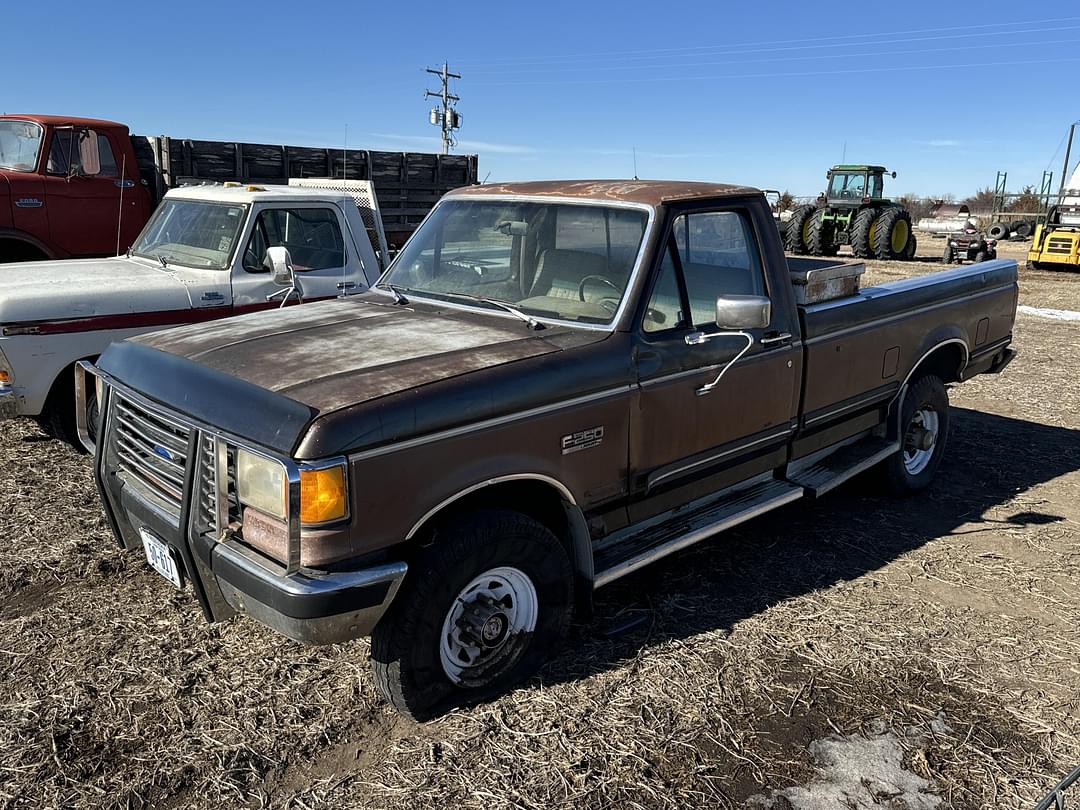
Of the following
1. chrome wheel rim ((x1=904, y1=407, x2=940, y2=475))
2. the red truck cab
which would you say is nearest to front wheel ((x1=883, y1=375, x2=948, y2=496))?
chrome wheel rim ((x1=904, y1=407, x2=940, y2=475))

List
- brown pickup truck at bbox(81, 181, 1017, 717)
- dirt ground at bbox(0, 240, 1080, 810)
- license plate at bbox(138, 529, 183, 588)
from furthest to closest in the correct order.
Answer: license plate at bbox(138, 529, 183, 588)
dirt ground at bbox(0, 240, 1080, 810)
brown pickup truck at bbox(81, 181, 1017, 717)

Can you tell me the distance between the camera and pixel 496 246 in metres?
4.39

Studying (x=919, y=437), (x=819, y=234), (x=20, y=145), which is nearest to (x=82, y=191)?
(x=20, y=145)

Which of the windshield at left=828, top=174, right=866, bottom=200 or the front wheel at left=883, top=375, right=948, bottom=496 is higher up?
the windshield at left=828, top=174, right=866, bottom=200

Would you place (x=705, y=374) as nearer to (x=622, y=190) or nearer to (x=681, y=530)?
(x=681, y=530)

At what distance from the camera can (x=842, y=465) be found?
201 inches

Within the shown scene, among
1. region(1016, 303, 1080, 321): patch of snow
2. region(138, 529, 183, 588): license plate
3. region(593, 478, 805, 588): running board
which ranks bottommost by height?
region(593, 478, 805, 588): running board

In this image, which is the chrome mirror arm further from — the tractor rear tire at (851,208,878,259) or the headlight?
the tractor rear tire at (851,208,878,259)

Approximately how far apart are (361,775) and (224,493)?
111 cm

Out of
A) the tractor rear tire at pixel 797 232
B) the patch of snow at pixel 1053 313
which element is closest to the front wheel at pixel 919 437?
the patch of snow at pixel 1053 313

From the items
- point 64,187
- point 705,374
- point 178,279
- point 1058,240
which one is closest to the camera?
point 705,374

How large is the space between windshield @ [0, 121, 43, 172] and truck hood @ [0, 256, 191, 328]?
291cm

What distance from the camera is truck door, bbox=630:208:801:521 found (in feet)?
12.4

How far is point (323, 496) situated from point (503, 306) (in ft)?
5.13
